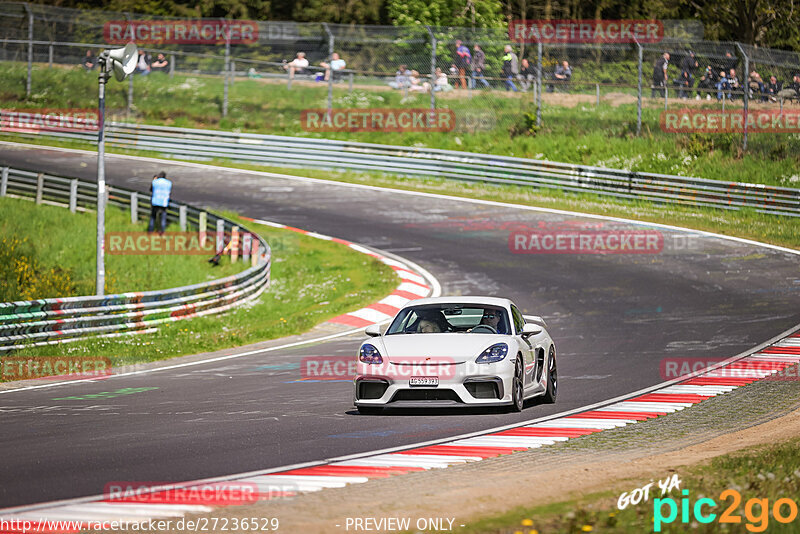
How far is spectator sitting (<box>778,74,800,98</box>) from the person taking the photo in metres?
29.5

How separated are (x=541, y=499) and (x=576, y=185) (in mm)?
24854

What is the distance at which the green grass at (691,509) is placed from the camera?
6309 millimetres

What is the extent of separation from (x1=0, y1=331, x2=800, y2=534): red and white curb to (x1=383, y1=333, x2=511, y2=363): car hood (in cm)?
87

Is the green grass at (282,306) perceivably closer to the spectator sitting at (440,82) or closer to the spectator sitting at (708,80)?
the spectator sitting at (440,82)

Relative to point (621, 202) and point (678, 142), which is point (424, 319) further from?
point (678, 142)

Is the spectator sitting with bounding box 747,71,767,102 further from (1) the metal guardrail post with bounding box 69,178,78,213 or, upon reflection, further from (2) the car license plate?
(2) the car license plate

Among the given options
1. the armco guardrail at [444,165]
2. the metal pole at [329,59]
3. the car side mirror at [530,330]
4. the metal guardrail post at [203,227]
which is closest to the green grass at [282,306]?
the metal guardrail post at [203,227]

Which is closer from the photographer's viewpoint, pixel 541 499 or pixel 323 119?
pixel 541 499

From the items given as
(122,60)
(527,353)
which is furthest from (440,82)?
(527,353)

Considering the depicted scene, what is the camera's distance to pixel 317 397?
12359 mm

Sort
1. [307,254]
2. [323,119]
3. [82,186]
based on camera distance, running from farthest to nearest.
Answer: [323,119] < [82,186] < [307,254]

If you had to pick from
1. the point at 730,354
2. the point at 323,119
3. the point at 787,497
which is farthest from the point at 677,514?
the point at 323,119

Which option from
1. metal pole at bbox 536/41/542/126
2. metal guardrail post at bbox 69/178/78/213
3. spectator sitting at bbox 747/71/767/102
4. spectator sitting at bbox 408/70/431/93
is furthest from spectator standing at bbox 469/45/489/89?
metal guardrail post at bbox 69/178/78/213

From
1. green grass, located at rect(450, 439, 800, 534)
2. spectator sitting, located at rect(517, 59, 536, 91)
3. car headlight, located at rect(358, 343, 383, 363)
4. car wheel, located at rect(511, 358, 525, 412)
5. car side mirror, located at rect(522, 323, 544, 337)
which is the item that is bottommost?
car wheel, located at rect(511, 358, 525, 412)
